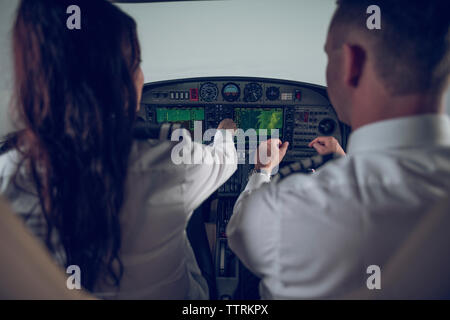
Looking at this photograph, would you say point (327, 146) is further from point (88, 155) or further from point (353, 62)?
point (88, 155)

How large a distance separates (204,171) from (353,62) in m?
0.41

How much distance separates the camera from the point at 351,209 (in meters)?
0.41

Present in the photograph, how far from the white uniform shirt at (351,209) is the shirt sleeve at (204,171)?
17 cm

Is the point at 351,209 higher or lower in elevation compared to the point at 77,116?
lower

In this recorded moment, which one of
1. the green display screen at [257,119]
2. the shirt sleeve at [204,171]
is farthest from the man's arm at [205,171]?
the green display screen at [257,119]

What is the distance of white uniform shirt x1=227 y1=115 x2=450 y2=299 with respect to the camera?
395 mm

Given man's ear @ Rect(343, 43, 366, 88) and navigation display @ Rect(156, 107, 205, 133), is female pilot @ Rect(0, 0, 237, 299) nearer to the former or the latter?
man's ear @ Rect(343, 43, 366, 88)

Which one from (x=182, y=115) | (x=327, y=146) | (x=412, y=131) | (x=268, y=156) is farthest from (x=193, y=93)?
(x=412, y=131)

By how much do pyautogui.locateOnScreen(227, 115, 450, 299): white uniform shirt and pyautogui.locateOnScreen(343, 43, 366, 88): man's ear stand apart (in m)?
0.11

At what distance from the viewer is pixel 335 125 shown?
1396 mm

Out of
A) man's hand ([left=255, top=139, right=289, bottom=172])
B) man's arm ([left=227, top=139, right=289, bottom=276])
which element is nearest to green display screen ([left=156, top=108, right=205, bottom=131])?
man's hand ([left=255, top=139, right=289, bottom=172])
